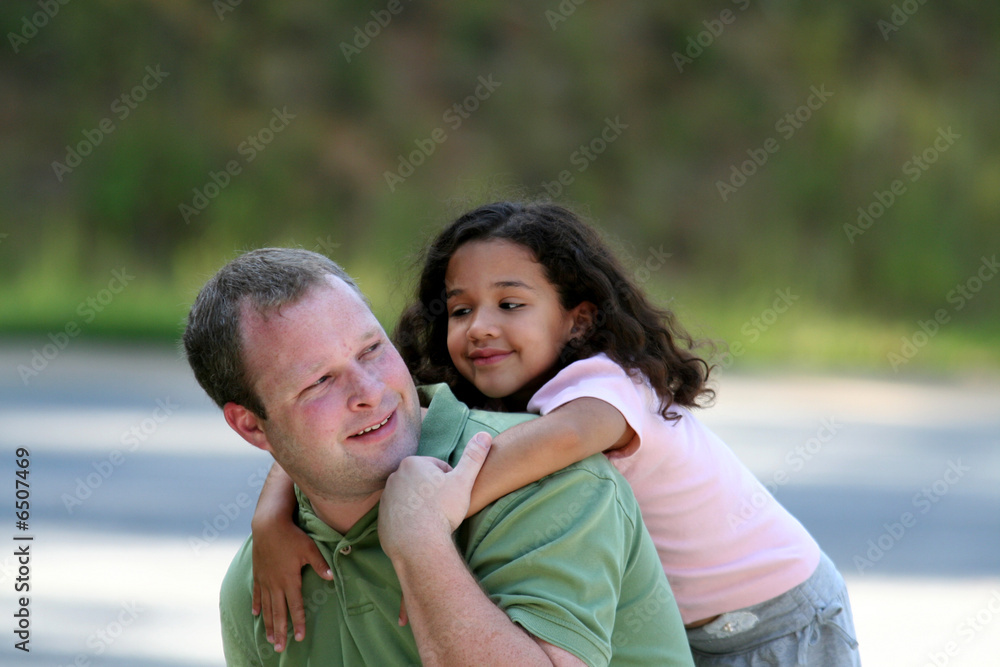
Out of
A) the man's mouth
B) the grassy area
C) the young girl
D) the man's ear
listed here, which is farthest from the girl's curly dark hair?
the grassy area

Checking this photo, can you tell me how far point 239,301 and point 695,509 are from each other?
110 cm

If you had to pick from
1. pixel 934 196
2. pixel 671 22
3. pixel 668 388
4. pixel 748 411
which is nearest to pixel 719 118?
pixel 671 22

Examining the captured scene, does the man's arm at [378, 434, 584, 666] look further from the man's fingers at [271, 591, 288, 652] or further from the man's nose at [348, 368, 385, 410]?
the man's fingers at [271, 591, 288, 652]

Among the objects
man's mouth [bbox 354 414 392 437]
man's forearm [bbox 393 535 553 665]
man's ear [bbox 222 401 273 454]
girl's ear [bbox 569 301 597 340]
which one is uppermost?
girl's ear [bbox 569 301 597 340]

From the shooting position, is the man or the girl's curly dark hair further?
the girl's curly dark hair

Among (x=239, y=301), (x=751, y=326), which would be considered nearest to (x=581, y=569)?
(x=239, y=301)

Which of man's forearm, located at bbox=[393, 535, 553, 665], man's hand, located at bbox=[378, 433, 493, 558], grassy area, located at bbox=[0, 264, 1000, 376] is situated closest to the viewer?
man's forearm, located at bbox=[393, 535, 553, 665]

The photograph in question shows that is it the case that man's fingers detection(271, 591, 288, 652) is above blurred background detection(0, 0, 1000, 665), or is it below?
below

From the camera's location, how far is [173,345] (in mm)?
10836

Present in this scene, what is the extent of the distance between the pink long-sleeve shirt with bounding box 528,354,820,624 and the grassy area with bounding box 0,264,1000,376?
7.57 m

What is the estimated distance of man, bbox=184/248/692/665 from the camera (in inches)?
70.6

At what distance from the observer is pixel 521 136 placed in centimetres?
1406

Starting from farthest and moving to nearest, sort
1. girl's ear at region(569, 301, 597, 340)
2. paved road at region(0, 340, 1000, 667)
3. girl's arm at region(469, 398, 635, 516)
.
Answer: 1. paved road at region(0, 340, 1000, 667)
2. girl's ear at region(569, 301, 597, 340)
3. girl's arm at region(469, 398, 635, 516)

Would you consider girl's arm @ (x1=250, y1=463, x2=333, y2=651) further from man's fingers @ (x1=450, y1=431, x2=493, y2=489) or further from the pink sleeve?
the pink sleeve
